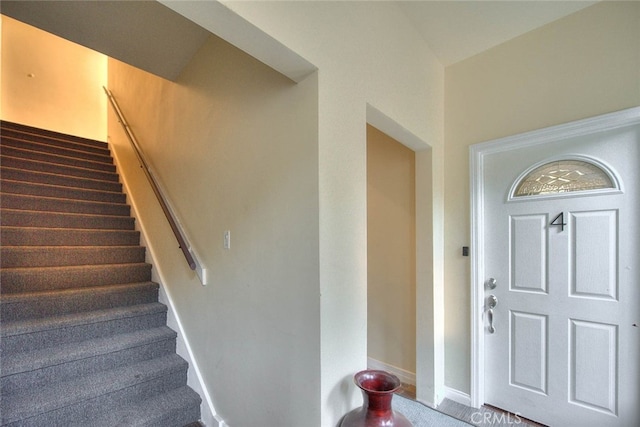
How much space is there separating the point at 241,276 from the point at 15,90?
4.78 metres

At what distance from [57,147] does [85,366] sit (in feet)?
9.12

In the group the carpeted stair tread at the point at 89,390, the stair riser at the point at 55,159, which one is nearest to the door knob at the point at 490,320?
the carpeted stair tread at the point at 89,390

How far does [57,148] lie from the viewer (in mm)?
3305

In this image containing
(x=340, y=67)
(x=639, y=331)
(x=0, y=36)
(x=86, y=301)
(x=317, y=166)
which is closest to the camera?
(x=317, y=166)

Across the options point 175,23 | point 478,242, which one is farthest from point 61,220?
point 478,242

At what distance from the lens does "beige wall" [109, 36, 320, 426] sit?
4.30ft

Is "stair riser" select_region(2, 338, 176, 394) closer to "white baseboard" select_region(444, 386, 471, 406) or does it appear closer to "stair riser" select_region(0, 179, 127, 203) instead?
"stair riser" select_region(0, 179, 127, 203)

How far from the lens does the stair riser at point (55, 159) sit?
9.47 ft

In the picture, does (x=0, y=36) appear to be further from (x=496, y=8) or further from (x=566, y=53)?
(x=566, y=53)

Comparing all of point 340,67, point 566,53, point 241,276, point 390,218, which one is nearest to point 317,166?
point 340,67

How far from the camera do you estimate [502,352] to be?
2.09 m

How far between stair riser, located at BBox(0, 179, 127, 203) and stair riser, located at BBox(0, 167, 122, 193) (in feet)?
0.40

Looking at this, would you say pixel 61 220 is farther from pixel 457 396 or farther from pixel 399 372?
pixel 457 396

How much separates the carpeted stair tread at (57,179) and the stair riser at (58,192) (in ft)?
0.42
